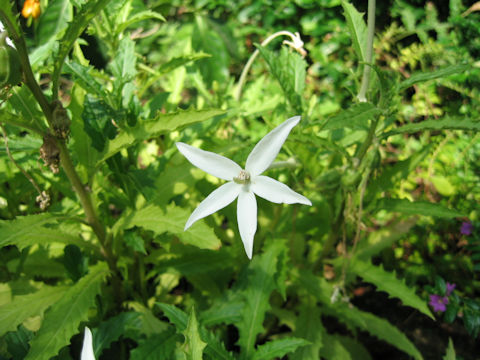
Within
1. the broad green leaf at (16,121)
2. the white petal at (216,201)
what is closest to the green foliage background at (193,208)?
the broad green leaf at (16,121)

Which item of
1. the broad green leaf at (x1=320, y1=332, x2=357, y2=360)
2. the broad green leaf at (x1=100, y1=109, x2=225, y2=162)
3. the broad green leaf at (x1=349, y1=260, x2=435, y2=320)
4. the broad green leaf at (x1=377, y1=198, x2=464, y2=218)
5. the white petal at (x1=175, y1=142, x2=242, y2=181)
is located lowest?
the broad green leaf at (x1=320, y1=332, x2=357, y2=360)

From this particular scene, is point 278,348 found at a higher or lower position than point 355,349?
higher

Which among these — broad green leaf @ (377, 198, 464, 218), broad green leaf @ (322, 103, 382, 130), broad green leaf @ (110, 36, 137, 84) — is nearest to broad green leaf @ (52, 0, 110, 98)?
broad green leaf @ (110, 36, 137, 84)

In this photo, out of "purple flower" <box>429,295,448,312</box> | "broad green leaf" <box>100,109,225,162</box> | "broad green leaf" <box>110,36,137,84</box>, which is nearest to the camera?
"broad green leaf" <box>100,109,225,162</box>

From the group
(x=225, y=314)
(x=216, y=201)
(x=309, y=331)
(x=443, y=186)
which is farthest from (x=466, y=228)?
(x=216, y=201)

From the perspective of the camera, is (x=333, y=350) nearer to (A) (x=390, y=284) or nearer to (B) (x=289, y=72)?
(A) (x=390, y=284)

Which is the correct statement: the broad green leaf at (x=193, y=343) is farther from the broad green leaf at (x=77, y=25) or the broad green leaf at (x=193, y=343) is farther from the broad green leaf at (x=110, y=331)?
the broad green leaf at (x=77, y=25)

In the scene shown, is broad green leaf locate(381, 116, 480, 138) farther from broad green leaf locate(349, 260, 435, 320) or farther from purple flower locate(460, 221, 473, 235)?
purple flower locate(460, 221, 473, 235)
